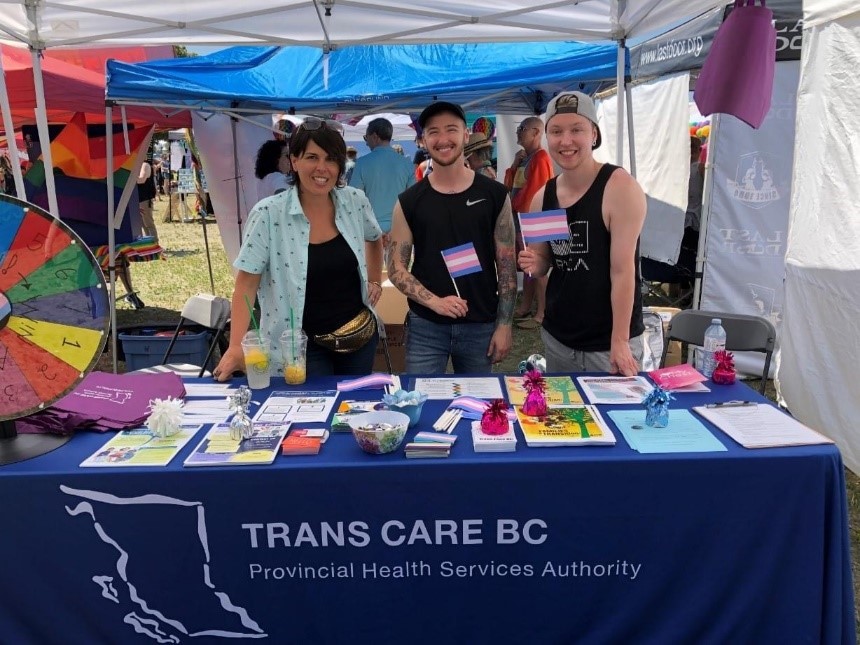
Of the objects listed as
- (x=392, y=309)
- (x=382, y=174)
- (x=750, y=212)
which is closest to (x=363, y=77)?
(x=382, y=174)

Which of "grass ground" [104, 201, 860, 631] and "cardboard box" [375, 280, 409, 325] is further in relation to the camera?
"cardboard box" [375, 280, 409, 325]

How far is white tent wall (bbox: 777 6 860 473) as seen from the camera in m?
2.89

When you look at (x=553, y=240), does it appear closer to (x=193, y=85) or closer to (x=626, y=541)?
(x=626, y=541)

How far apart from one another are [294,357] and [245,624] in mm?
834

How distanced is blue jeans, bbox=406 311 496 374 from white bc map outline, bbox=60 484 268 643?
106 cm

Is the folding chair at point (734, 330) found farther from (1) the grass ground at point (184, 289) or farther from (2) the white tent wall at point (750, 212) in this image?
(2) the white tent wall at point (750, 212)

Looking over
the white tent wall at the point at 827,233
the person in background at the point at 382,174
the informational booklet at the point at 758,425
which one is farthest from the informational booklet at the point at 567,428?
the person in background at the point at 382,174

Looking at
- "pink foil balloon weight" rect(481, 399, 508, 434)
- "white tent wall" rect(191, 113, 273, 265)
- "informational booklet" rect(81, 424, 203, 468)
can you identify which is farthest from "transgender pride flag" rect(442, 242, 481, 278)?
"white tent wall" rect(191, 113, 273, 265)

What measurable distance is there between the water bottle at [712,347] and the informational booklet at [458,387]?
0.72 metres

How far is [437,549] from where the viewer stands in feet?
5.26

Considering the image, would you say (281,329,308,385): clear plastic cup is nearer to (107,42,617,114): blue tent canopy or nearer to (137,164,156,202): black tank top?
(107,42,617,114): blue tent canopy

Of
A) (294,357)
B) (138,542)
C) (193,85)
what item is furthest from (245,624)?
(193,85)

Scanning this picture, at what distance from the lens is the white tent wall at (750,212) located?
13.8 feet

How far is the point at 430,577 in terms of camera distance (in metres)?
1.62
